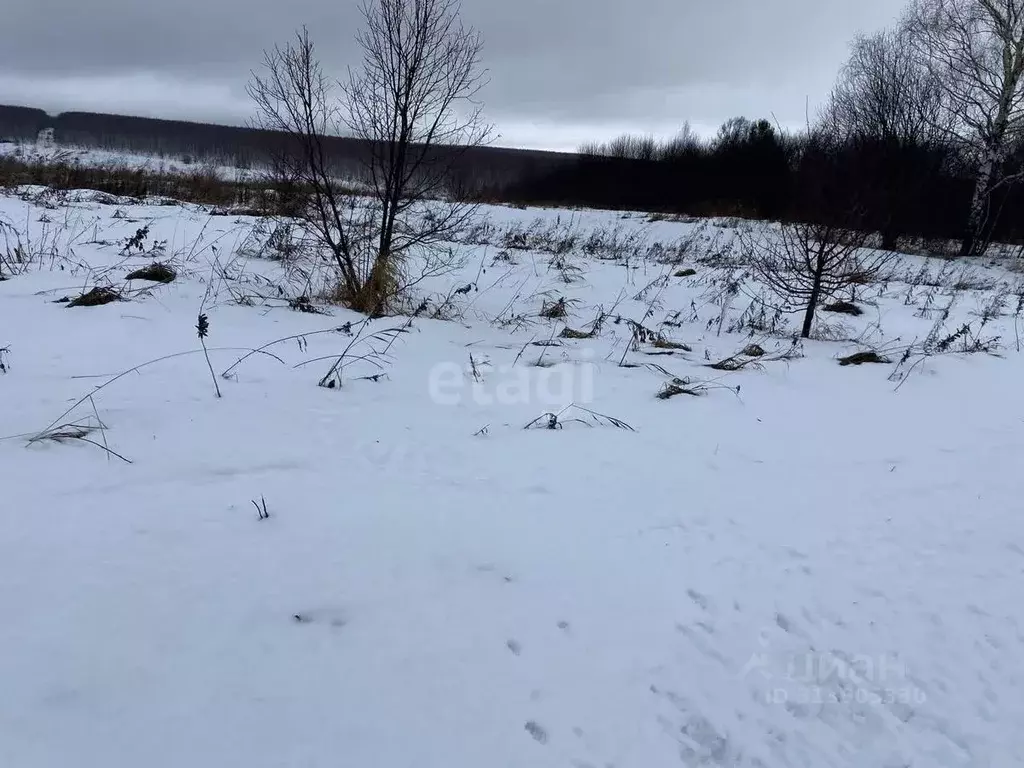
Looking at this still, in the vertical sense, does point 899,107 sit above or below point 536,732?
above

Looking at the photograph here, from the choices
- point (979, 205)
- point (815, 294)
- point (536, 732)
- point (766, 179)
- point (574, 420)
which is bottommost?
point (536, 732)

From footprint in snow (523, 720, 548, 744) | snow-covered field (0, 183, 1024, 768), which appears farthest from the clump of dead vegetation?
footprint in snow (523, 720, 548, 744)

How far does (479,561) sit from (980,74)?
60.6ft

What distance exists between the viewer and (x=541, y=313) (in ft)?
18.8

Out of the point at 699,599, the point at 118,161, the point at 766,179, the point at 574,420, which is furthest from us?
the point at 118,161

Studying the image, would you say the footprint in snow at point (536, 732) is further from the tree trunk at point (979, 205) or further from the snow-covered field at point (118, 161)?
the tree trunk at point (979, 205)

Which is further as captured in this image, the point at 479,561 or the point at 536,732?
the point at 479,561

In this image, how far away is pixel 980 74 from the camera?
13.9 meters

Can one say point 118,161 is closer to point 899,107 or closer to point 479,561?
point 899,107

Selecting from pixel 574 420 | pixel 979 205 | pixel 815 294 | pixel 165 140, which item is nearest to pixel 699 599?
pixel 574 420

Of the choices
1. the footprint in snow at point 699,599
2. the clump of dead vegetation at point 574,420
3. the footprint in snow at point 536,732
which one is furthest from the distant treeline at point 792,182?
the footprint in snow at point 536,732

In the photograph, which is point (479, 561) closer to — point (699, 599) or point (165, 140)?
point (699, 599)

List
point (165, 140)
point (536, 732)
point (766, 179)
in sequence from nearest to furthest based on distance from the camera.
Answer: point (536, 732)
point (766, 179)
point (165, 140)

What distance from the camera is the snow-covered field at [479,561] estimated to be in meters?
1.31
